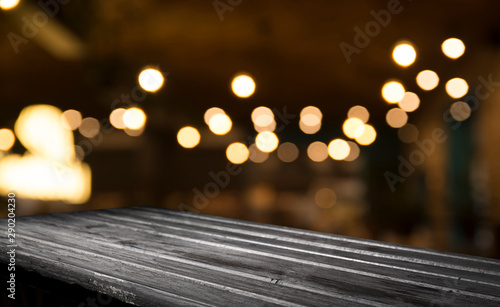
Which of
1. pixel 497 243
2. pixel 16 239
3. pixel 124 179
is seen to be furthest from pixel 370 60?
pixel 124 179

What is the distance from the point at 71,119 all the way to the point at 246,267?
5.26 metres

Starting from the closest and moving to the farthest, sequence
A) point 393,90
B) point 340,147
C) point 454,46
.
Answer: point 454,46
point 393,90
point 340,147

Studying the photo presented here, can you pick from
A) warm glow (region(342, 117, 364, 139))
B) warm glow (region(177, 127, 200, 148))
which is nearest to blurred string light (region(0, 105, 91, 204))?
warm glow (region(177, 127, 200, 148))

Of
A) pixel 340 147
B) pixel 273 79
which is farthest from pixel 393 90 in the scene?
pixel 340 147

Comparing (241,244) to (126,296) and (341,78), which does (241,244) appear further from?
(341,78)

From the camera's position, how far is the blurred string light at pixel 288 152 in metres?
12.5

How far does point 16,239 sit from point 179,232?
1.77ft

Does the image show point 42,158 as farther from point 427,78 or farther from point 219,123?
point 427,78

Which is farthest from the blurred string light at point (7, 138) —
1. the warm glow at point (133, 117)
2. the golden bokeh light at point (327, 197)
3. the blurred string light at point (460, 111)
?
the golden bokeh light at point (327, 197)

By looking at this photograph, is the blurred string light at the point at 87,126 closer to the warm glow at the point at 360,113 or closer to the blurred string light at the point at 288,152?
the warm glow at the point at 360,113

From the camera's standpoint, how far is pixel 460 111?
233 inches

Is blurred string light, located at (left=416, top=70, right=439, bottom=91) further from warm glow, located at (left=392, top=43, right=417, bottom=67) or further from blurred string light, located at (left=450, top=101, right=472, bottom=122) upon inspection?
blurred string light, located at (left=450, top=101, right=472, bottom=122)

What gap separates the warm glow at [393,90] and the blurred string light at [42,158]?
356 cm

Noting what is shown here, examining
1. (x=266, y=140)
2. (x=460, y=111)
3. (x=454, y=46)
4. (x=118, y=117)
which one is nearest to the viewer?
(x=454, y=46)
